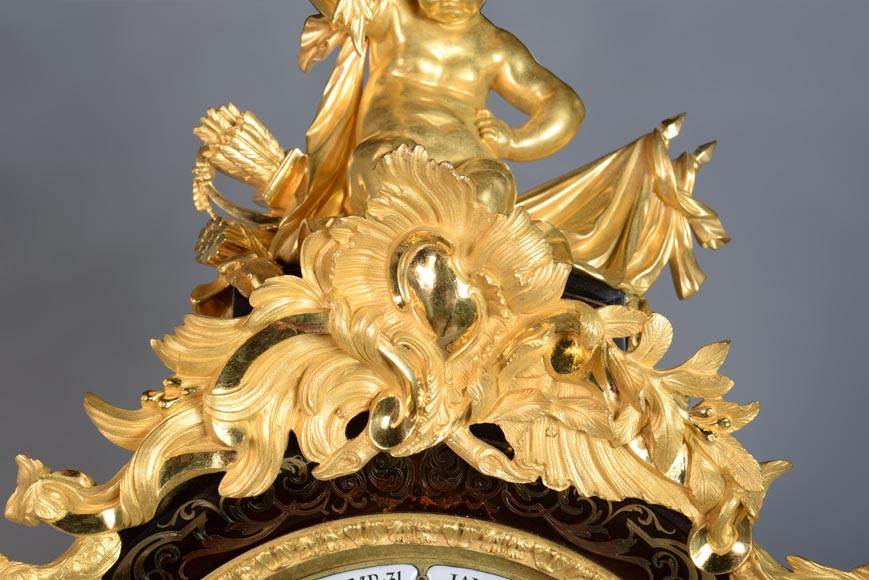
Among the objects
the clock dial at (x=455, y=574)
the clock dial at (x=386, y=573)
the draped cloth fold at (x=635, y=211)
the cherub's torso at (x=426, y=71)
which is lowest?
the clock dial at (x=386, y=573)

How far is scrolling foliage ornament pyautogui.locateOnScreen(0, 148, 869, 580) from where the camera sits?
1176 millimetres

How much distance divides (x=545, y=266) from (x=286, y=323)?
0.22 m

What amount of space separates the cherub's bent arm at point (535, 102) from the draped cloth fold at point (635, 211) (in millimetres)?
44

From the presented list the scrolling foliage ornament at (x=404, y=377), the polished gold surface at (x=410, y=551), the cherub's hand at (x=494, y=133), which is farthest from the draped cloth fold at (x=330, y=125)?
the polished gold surface at (x=410, y=551)

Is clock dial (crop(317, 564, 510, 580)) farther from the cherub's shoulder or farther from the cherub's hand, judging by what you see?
the cherub's shoulder

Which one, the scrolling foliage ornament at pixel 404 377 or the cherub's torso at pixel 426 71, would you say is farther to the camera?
the cherub's torso at pixel 426 71

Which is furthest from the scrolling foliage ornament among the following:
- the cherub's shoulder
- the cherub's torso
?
the cherub's shoulder

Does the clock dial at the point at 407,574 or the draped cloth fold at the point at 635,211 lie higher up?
the draped cloth fold at the point at 635,211

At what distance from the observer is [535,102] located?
57.7 inches

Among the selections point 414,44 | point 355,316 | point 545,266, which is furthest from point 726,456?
point 414,44

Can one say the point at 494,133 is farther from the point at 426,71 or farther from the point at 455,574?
the point at 455,574

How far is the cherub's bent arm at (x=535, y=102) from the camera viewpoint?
1.45 metres

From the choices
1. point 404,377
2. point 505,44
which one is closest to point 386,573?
point 404,377

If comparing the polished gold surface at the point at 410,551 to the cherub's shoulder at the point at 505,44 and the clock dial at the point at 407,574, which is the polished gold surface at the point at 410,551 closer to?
the clock dial at the point at 407,574
